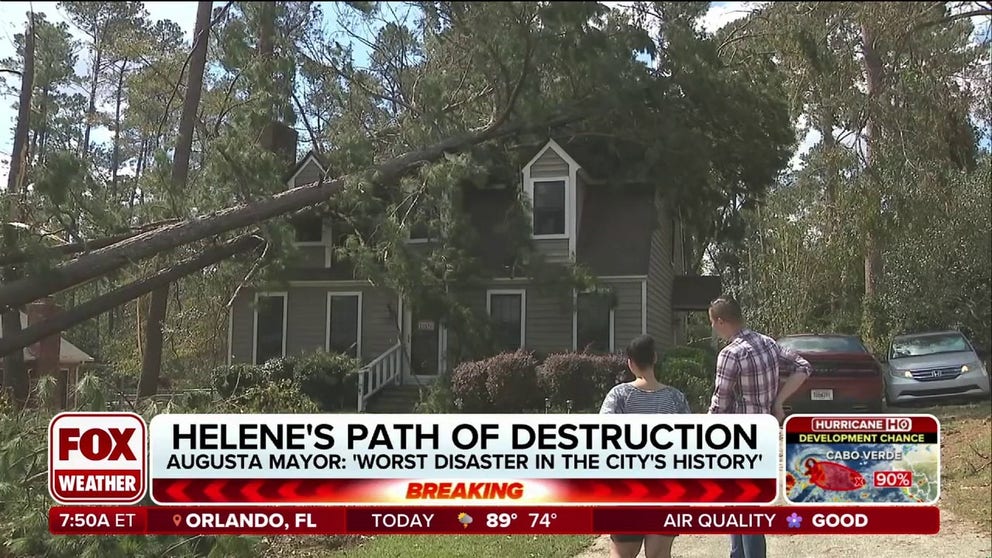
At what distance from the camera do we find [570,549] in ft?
18.8

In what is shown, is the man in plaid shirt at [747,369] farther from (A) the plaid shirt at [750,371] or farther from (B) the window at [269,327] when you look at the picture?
(B) the window at [269,327]

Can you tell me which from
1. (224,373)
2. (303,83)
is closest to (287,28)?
(303,83)

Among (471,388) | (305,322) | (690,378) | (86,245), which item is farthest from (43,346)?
(690,378)

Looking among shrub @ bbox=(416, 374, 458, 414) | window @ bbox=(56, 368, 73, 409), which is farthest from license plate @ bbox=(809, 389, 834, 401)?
window @ bbox=(56, 368, 73, 409)

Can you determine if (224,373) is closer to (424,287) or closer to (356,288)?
(356,288)

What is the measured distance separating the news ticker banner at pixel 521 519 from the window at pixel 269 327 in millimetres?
805

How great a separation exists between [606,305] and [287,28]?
1748 mm

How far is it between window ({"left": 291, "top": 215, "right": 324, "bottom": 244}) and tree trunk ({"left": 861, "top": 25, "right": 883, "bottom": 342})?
101 inches

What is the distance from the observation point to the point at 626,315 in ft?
12.1

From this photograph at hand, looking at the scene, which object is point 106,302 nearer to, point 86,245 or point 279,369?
point 86,245

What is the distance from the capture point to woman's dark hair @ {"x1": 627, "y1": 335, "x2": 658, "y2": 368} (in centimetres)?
360

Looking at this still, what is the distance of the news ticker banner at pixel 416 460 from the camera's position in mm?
3104

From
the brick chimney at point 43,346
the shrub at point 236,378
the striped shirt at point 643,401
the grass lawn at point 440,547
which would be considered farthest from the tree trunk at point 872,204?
the brick chimney at point 43,346

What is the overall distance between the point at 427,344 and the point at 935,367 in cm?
246
